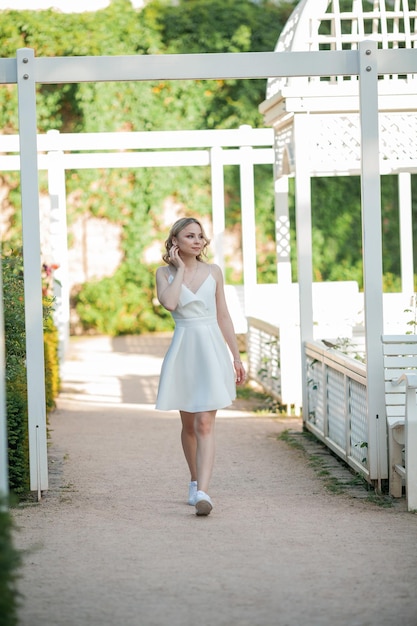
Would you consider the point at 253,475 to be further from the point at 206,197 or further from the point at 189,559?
the point at 206,197

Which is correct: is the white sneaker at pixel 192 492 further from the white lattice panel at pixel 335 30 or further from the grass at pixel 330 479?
the white lattice panel at pixel 335 30

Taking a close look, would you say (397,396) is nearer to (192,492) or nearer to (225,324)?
(225,324)

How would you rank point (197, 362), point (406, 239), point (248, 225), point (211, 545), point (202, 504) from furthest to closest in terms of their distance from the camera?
point (248, 225)
point (406, 239)
point (197, 362)
point (202, 504)
point (211, 545)

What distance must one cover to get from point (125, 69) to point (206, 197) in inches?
407

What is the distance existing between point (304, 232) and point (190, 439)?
2.85m

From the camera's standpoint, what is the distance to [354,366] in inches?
244

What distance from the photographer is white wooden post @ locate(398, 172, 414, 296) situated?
35.1 ft

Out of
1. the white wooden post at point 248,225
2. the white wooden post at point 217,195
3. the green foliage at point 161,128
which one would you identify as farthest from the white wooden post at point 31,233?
the green foliage at point 161,128

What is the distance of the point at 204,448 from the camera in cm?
523

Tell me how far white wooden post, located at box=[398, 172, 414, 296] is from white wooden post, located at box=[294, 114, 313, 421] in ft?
9.82

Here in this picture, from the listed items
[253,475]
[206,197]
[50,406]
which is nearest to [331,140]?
[253,475]

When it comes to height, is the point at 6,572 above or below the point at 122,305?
below

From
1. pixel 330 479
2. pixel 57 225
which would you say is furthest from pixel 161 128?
pixel 330 479

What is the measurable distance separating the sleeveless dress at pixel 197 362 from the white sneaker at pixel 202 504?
0.42 metres
